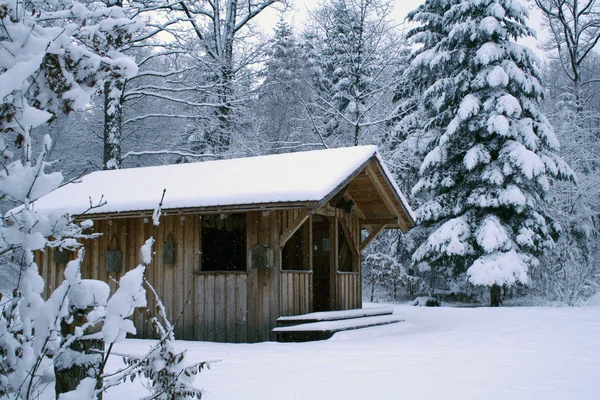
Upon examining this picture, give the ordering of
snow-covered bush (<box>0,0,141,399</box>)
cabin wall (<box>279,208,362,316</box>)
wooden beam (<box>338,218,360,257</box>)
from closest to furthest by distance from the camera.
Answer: snow-covered bush (<box>0,0,141,399</box>) < cabin wall (<box>279,208,362,316</box>) < wooden beam (<box>338,218,360,257</box>)

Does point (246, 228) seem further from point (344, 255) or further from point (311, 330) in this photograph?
point (344, 255)

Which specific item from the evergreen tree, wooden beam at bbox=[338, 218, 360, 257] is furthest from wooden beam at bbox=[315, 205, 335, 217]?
the evergreen tree

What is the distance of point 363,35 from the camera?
23922mm

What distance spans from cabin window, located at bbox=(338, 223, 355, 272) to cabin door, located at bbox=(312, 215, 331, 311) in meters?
0.28

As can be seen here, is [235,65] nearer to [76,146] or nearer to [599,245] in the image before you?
[76,146]

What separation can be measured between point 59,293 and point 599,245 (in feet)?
84.1

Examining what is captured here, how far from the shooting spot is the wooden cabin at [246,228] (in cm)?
1113

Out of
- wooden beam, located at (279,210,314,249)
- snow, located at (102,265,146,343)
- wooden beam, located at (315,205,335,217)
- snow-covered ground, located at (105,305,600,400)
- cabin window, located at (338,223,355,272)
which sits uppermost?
wooden beam, located at (315,205,335,217)

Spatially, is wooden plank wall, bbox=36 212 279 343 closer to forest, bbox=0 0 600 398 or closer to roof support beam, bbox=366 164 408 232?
forest, bbox=0 0 600 398

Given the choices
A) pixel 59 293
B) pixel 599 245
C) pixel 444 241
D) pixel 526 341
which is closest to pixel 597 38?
pixel 599 245

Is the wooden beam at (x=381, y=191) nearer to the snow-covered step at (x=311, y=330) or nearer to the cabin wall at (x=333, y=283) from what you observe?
the cabin wall at (x=333, y=283)

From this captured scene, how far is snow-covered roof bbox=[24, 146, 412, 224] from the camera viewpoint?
10672mm

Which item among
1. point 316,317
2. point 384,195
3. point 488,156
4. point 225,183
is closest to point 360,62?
point 488,156

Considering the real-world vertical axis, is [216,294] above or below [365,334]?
above
